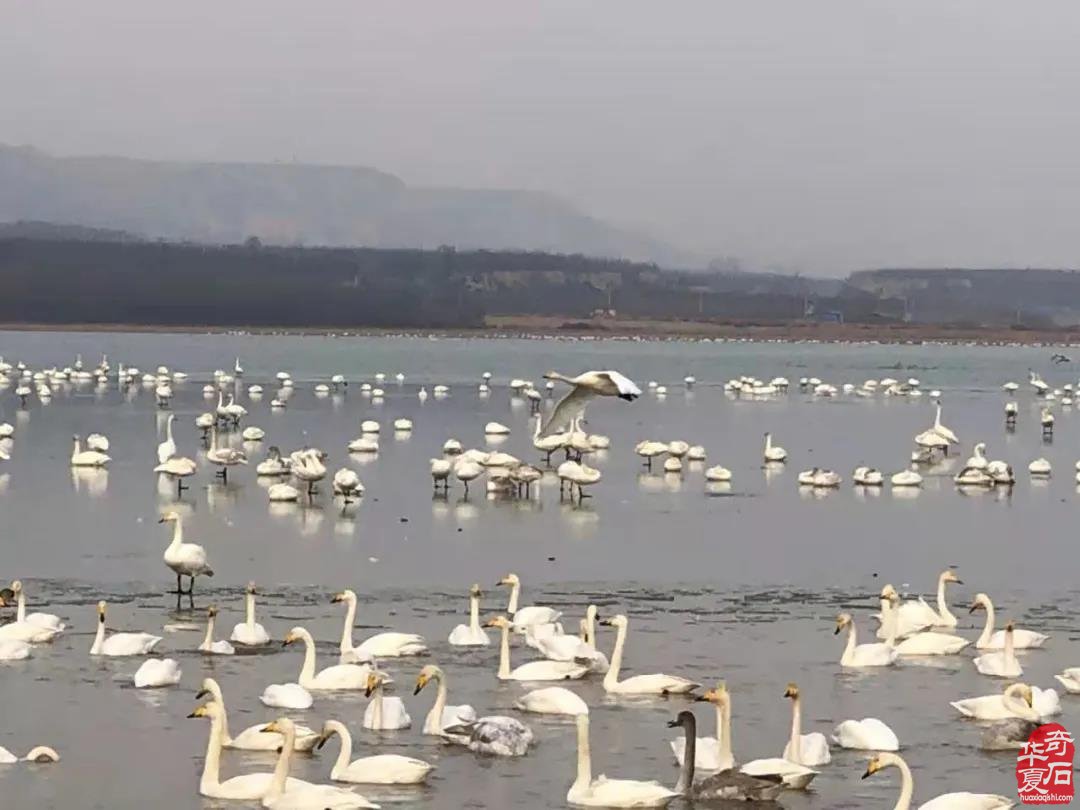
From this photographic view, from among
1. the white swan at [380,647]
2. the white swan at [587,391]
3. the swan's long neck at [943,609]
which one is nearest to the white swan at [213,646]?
the white swan at [380,647]

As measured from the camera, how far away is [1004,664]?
18.4 m

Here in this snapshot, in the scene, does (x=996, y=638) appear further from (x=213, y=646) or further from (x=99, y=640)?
(x=99, y=640)

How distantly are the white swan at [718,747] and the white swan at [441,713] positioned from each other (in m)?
1.65

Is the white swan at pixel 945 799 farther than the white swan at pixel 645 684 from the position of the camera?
No

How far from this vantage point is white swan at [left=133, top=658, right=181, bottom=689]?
1719 centimetres

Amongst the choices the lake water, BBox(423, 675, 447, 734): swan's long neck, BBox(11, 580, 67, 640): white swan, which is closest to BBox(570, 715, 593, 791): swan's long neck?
the lake water

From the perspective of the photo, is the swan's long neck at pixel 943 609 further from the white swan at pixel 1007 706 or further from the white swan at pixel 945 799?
the white swan at pixel 945 799

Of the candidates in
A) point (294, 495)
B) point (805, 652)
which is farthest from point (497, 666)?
point (294, 495)

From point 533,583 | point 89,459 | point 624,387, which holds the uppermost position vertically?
point 624,387

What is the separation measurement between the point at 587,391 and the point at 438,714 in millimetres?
3407

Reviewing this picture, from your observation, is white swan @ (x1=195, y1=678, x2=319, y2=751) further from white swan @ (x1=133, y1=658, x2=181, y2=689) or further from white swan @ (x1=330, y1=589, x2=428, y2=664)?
white swan @ (x1=330, y1=589, x2=428, y2=664)

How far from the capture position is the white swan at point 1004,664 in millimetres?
18250

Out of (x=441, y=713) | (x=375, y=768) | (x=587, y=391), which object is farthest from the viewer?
(x=587, y=391)

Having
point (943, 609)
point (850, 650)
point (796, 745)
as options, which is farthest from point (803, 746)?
point (943, 609)
